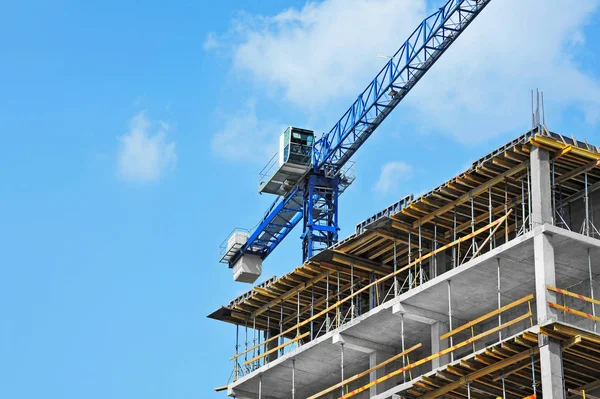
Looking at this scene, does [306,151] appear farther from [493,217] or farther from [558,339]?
[558,339]

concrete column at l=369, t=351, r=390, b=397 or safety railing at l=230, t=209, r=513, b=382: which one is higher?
safety railing at l=230, t=209, r=513, b=382

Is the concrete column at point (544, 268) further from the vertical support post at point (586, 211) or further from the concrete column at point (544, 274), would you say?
the vertical support post at point (586, 211)

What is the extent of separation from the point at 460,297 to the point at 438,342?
209 centimetres

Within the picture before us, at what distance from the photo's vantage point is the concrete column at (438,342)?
4688 cm

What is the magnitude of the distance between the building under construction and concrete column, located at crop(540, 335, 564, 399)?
0.14ft

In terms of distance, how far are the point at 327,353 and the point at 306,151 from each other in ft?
88.4

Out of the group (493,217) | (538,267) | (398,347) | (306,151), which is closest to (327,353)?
(398,347)

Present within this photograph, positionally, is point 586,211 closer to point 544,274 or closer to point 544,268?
point 544,268

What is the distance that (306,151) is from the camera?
253ft

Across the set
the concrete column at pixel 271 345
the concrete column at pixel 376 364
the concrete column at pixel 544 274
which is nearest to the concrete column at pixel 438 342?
the concrete column at pixel 376 364

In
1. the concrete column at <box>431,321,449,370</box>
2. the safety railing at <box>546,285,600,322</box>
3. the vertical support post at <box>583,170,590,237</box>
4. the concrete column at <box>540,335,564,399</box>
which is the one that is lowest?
the concrete column at <box>540,335,564,399</box>

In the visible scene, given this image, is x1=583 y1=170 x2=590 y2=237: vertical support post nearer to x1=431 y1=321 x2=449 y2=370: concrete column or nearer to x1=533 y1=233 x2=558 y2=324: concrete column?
x1=533 y1=233 x2=558 y2=324: concrete column

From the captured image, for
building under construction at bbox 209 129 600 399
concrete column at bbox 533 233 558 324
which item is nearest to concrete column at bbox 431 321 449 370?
building under construction at bbox 209 129 600 399

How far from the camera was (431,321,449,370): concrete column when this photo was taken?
46875 mm
